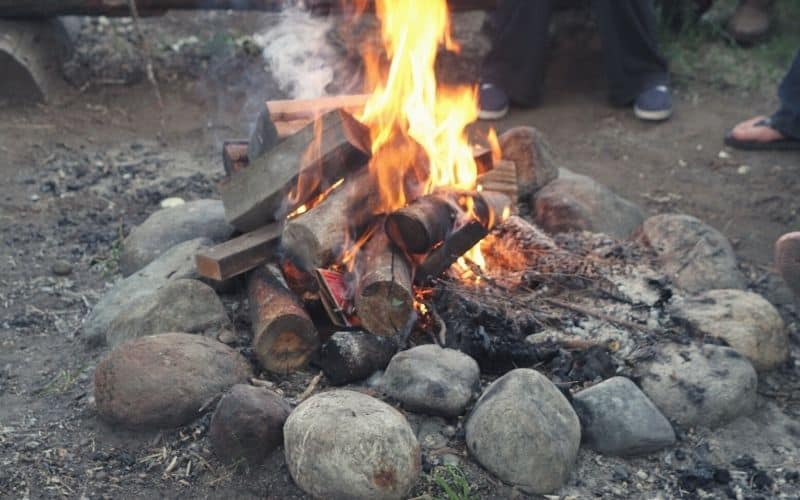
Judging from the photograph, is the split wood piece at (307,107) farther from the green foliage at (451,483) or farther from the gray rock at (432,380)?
the green foliage at (451,483)

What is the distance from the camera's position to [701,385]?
3.18m

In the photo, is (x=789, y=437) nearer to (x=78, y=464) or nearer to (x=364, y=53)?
(x=78, y=464)

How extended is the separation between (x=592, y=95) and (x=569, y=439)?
13.5ft

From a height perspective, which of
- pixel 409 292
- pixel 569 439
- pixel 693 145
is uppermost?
pixel 409 292

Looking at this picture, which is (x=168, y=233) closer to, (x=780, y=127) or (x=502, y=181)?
(x=502, y=181)

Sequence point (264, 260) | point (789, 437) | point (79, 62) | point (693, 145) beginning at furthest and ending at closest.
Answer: point (79, 62)
point (693, 145)
point (264, 260)
point (789, 437)

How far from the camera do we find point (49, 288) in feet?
13.4

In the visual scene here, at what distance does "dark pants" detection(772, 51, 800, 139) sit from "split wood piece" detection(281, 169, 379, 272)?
10.1ft

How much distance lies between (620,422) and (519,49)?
3.71 meters

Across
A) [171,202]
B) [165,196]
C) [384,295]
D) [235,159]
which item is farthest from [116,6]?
[384,295]

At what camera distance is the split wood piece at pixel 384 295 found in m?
3.19

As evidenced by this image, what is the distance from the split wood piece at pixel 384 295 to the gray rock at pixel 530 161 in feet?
4.06

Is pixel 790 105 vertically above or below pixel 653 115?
above

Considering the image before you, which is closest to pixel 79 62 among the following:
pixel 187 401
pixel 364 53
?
pixel 364 53
